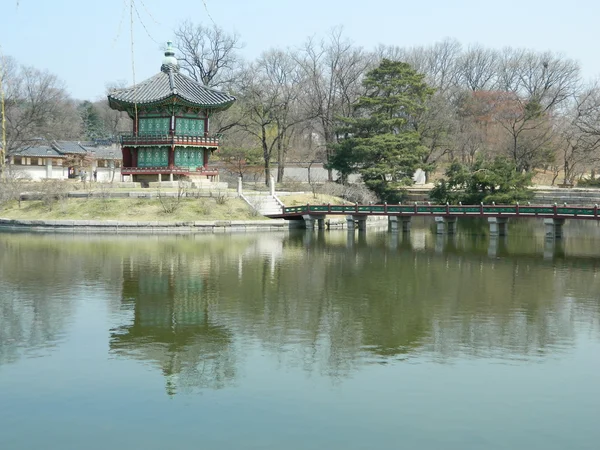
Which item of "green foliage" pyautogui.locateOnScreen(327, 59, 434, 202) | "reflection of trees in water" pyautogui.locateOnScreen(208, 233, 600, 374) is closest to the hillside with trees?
"green foliage" pyautogui.locateOnScreen(327, 59, 434, 202)

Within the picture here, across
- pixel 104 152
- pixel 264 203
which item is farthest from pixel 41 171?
pixel 264 203

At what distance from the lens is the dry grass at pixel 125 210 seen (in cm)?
5012

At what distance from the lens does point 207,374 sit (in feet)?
56.4

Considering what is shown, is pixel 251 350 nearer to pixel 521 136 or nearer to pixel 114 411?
pixel 114 411

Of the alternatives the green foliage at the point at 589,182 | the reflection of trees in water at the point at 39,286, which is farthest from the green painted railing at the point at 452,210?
the green foliage at the point at 589,182

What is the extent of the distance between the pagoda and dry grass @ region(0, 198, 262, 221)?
6986 mm

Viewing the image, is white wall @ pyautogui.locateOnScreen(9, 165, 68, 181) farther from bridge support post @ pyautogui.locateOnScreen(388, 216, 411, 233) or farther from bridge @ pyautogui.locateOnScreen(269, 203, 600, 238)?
bridge support post @ pyautogui.locateOnScreen(388, 216, 411, 233)

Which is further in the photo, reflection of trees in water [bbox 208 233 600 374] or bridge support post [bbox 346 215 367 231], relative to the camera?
bridge support post [bbox 346 215 367 231]

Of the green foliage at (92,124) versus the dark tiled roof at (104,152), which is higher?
the green foliage at (92,124)

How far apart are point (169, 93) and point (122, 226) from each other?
14.1m

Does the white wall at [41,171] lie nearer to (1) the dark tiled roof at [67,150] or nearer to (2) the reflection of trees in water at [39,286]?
(1) the dark tiled roof at [67,150]

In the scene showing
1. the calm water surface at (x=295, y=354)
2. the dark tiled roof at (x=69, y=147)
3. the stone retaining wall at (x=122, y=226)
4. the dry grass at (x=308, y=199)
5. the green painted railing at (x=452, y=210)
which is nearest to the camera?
the calm water surface at (x=295, y=354)

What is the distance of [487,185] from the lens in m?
55.8

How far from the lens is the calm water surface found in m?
13.9
